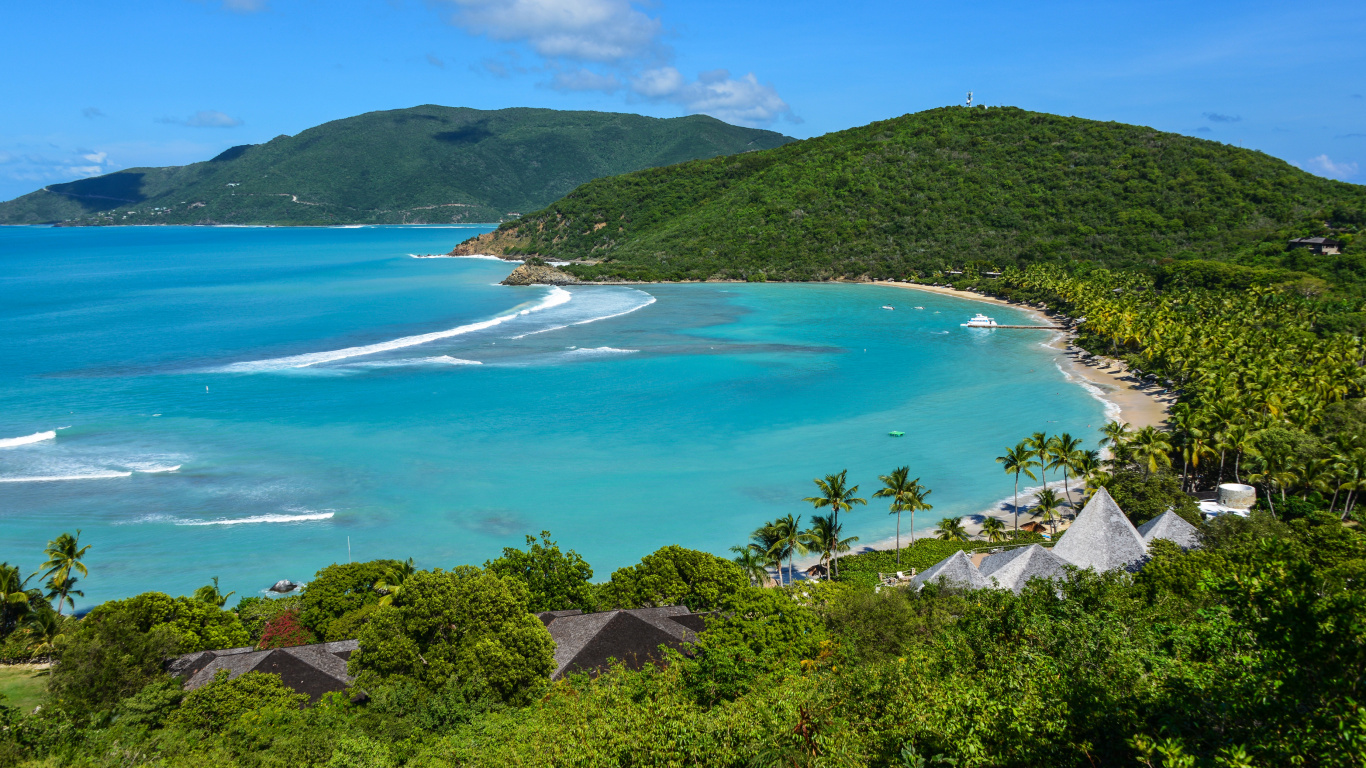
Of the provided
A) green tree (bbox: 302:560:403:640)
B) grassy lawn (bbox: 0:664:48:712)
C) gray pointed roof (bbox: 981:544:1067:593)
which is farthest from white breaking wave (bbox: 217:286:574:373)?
gray pointed roof (bbox: 981:544:1067:593)

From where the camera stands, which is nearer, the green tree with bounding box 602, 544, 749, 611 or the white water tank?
the green tree with bounding box 602, 544, 749, 611

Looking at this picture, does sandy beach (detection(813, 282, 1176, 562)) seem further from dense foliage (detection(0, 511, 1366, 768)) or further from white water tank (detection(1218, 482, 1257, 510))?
dense foliage (detection(0, 511, 1366, 768))

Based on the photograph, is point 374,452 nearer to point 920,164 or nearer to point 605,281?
point 605,281

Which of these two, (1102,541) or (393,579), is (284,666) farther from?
(1102,541)

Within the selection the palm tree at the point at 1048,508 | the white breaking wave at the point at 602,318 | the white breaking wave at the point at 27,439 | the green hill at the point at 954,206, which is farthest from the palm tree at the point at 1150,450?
the green hill at the point at 954,206

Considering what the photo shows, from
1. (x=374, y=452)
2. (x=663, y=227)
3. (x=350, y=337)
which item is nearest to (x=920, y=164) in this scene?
(x=663, y=227)

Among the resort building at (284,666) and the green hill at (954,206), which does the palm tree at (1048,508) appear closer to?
the resort building at (284,666)
